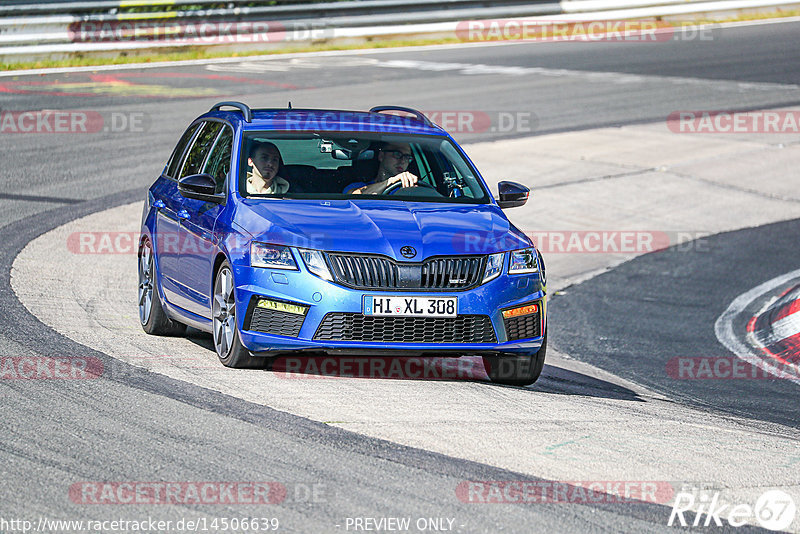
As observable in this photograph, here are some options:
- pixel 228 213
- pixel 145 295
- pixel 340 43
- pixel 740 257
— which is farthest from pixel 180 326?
pixel 340 43

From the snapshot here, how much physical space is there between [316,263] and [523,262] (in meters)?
1.34

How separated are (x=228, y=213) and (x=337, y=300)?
1185 mm

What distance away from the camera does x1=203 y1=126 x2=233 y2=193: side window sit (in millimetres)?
8972

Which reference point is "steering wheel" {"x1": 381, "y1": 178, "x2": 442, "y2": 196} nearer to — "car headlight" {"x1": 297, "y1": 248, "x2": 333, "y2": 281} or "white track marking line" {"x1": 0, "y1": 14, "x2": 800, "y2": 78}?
"car headlight" {"x1": 297, "y1": 248, "x2": 333, "y2": 281}

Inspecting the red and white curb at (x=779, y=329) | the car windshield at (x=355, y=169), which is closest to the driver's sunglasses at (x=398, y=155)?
the car windshield at (x=355, y=169)

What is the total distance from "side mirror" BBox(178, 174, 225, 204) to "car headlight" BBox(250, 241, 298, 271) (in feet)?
2.84

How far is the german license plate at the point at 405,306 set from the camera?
25.0ft

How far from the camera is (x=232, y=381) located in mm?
7547

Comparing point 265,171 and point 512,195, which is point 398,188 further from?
point 265,171

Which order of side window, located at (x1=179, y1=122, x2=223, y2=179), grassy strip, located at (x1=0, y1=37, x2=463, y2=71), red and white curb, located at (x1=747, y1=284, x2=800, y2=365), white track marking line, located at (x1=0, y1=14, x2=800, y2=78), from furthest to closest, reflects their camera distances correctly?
1. grassy strip, located at (x1=0, y1=37, x2=463, y2=71)
2. white track marking line, located at (x1=0, y1=14, x2=800, y2=78)
3. red and white curb, located at (x1=747, y1=284, x2=800, y2=365)
4. side window, located at (x1=179, y1=122, x2=223, y2=179)

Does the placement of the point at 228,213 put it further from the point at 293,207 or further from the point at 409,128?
the point at 409,128

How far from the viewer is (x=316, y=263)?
7.68m

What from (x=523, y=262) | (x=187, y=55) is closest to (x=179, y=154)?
(x=523, y=262)

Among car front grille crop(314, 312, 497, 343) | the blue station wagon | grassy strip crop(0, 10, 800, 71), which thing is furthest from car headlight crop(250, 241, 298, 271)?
grassy strip crop(0, 10, 800, 71)
